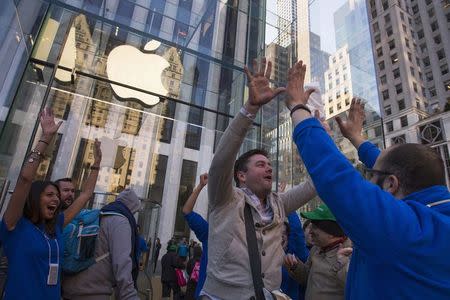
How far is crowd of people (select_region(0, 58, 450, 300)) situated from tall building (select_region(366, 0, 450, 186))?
1854 inches

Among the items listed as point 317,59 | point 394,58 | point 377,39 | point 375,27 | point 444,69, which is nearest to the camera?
point 317,59

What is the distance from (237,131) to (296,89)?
0.51 m

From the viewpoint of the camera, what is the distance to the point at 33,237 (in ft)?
8.00

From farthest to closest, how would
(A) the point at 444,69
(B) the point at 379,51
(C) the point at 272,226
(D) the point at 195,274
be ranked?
(B) the point at 379,51 < (A) the point at 444,69 < (D) the point at 195,274 < (C) the point at 272,226

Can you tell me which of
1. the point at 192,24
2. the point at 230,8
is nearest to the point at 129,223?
the point at 192,24

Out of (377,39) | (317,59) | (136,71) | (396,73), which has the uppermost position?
(377,39)

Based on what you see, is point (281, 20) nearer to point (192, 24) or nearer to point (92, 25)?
point (192, 24)

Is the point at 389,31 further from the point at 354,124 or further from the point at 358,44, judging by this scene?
the point at 354,124

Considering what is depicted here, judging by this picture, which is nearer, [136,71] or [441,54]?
[136,71]

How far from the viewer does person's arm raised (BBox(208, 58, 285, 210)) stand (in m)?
1.87

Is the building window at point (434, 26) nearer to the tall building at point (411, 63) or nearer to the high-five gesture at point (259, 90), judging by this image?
the tall building at point (411, 63)

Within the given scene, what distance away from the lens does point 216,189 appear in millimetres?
2004

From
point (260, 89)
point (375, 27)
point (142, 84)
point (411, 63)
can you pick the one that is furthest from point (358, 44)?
point (375, 27)

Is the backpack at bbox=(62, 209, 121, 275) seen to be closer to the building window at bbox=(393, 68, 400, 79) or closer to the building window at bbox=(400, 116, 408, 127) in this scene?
the building window at bbox=(400, 116, 408, 127)
